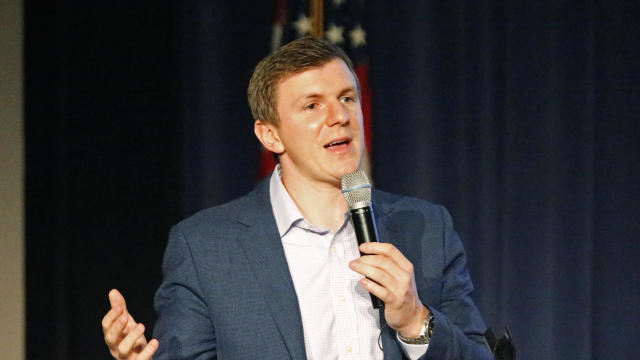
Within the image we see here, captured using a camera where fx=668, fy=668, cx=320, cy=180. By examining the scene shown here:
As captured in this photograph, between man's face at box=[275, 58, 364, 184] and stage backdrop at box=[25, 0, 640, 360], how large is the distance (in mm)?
1255

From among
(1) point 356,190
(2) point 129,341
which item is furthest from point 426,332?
(2) point 129,341

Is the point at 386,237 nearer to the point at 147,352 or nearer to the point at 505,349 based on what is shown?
the point at 505,349

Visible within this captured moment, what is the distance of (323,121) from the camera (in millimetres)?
1887

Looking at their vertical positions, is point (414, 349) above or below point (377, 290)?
below

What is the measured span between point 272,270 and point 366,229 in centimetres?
42

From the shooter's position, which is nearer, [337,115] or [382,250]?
[382,250]

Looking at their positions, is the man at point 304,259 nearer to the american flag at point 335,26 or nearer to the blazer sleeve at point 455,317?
the blazer sleeve at point 455,317

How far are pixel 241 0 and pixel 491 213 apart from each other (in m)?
1.57

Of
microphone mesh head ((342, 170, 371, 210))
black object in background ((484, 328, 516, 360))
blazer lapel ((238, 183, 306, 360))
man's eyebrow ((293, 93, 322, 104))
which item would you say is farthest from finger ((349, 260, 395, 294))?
man's eyebrow ((293, 93, 322, 104))

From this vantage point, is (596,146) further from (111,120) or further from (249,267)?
(111,120)

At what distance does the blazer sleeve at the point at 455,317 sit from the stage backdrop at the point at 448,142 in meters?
1.22

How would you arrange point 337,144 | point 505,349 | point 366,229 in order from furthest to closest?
point 337,144
point 366,229
point 505,349

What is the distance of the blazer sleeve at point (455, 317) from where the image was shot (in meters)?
1.61

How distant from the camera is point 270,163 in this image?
3262 millimetres
